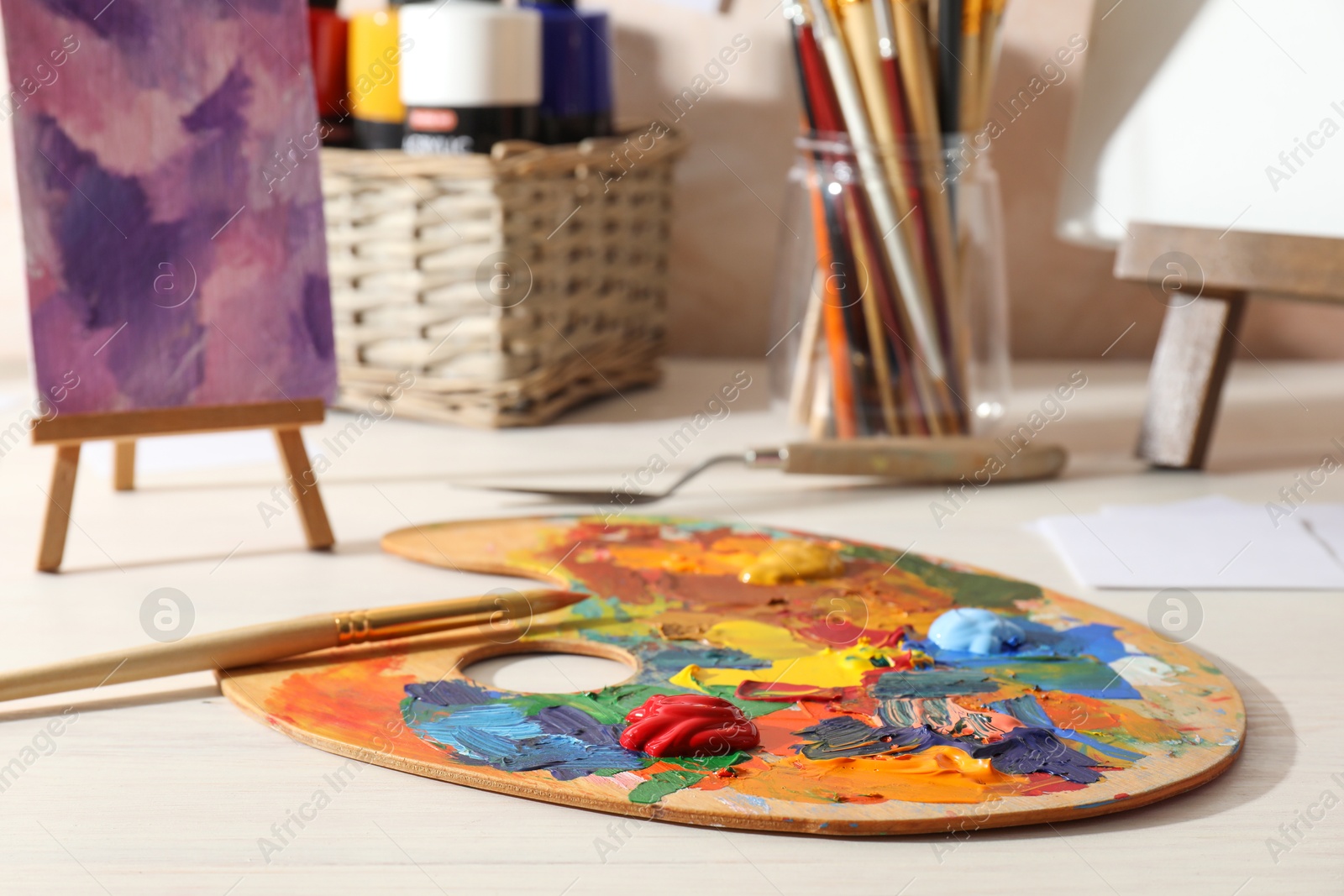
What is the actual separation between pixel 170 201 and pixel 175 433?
9 cm

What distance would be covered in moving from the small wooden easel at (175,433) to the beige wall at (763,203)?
0.40 metres

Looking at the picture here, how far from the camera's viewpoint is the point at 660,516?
0.54 metres

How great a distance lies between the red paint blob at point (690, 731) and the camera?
0.34m

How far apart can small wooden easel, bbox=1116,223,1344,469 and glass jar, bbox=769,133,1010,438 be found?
0.24ft

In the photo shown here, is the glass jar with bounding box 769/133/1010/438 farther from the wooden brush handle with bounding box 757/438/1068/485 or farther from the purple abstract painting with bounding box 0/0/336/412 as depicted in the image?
the purple abstract painting with bounding box 0/0/336/412

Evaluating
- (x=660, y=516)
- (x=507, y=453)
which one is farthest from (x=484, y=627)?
(x=507, y=453)

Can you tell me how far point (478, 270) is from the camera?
2.19ft

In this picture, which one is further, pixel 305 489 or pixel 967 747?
pixel 305 489

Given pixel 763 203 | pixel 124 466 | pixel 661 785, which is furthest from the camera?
pixel 763 203

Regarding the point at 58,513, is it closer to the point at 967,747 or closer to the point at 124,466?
the point at 124,466

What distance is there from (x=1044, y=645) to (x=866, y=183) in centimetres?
28

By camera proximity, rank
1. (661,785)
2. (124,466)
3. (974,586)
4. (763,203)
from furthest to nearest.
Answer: (763,203) < (124,466) < (974,586) < (661,785)

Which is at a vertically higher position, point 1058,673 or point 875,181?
point 875,181

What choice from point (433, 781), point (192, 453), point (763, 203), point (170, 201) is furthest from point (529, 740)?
point (763, 203)
